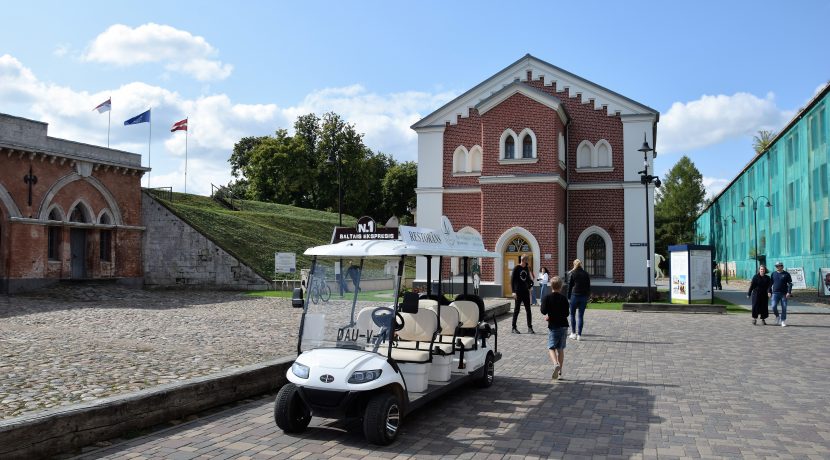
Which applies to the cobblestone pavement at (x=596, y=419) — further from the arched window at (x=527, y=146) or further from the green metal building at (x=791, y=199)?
the green metal building at (x=791, y=199)

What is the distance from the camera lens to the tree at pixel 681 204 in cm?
7950

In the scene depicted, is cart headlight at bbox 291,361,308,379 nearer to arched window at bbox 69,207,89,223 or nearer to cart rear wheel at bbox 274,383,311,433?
cart rear wheel at bbox 274,383,311,433

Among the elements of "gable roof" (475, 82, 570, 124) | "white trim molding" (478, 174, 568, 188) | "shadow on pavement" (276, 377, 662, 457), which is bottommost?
"shadow on pavement" (276, 377, 662, 457)

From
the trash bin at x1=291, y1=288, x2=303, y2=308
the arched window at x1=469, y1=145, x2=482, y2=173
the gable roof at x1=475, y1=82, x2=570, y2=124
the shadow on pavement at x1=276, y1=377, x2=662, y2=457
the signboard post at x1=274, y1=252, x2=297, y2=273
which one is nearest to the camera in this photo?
the shadow on pavement at x1=276, y1=377, x2=662, y2=457

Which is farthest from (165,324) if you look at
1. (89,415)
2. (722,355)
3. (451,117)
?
(451,117)

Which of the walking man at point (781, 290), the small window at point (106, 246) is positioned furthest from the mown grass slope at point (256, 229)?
the walking man at point (781, 290)

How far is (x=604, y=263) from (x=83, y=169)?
24.8m

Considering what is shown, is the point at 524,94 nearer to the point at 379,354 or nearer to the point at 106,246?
the point at 106,246

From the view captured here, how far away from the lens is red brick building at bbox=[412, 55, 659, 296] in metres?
28.1

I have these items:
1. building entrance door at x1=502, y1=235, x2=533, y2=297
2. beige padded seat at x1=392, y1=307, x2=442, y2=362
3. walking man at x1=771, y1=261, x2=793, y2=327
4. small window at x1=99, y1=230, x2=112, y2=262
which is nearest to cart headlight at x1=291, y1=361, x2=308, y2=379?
beige padded seat at x1=392, y1=307, x2=442, y2=362

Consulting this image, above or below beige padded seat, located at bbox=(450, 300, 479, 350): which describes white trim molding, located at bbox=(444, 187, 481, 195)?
above

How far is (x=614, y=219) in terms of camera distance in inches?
1158

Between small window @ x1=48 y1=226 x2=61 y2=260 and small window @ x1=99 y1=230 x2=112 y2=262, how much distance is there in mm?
2651

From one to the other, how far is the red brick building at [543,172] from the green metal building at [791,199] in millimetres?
12431
